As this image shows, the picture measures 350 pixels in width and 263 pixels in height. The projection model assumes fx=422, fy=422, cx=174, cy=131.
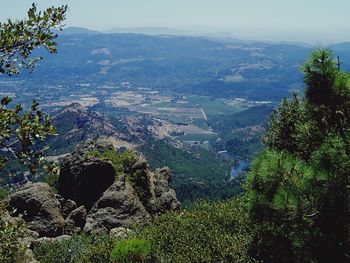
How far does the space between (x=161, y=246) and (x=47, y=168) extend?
14.1 metres

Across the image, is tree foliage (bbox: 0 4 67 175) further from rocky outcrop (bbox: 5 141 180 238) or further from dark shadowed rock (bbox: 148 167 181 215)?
dark shadowed rock (bbox: 148 167 181 215)

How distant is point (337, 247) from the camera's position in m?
11.6

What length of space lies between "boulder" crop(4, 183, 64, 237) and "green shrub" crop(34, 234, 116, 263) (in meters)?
6.51

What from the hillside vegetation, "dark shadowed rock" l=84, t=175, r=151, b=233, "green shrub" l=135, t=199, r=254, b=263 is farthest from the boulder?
the hillside vegetation

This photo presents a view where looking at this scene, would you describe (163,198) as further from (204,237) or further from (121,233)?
(204,237)

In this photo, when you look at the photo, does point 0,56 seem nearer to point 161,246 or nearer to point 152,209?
point 161,246

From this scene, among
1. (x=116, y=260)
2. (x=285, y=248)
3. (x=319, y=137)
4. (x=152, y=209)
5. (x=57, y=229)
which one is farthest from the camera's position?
(x=152, y=209)

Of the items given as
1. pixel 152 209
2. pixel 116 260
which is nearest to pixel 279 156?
pixel 116 260

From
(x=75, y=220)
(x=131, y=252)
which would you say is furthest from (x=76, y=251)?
(x=75, y=220)

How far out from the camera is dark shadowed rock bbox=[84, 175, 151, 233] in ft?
111

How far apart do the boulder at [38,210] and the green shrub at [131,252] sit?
1493cm

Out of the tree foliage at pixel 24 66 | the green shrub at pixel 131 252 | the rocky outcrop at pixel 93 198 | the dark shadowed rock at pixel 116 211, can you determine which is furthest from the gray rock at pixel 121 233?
the tree foliage at pixel 24 66

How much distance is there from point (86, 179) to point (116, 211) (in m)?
6.61

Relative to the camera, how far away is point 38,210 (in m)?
34.5
